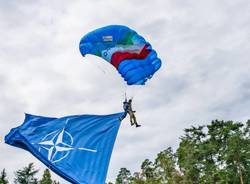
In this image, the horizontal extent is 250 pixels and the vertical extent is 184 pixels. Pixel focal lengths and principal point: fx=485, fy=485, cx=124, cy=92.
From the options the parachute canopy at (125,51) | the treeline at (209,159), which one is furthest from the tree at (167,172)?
the parachute canopy at (125,51)

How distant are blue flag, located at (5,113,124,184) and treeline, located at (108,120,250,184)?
38041mm

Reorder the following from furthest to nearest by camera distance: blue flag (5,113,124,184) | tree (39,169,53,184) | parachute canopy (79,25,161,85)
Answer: tree (39,169,53,184) → parachute canopy (79,25,161,85) → blue flag (5,113,124,184)

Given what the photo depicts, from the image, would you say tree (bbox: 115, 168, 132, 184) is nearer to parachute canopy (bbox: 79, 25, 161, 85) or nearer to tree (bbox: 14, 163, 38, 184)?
tree (bbox: 14, 163, 38, 184)

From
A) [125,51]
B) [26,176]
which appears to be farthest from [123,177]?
[125,51]

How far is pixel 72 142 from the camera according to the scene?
16.3 metres

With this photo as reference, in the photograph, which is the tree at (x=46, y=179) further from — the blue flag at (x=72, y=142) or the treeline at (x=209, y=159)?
the blue flag at (x=72, y=142)

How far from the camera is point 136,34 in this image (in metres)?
18.0

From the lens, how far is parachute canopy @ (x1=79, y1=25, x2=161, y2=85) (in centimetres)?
1758

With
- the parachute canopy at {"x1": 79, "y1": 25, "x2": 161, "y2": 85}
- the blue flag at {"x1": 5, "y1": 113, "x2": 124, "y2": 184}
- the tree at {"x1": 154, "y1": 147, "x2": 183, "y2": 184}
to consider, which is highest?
the tree at {"x1": 154, "y1": 147, "x2": 183, "y2": 184}

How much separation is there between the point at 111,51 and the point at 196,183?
4391cm

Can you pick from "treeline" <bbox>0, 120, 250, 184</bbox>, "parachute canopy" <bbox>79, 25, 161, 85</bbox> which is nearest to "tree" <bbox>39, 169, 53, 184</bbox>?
"treeline" <bbox>0, 120, 250, 184</bbox>

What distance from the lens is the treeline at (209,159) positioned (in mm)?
56531

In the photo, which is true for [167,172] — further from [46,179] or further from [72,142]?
[72,142]

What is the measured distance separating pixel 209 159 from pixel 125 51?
45084 millimetres
